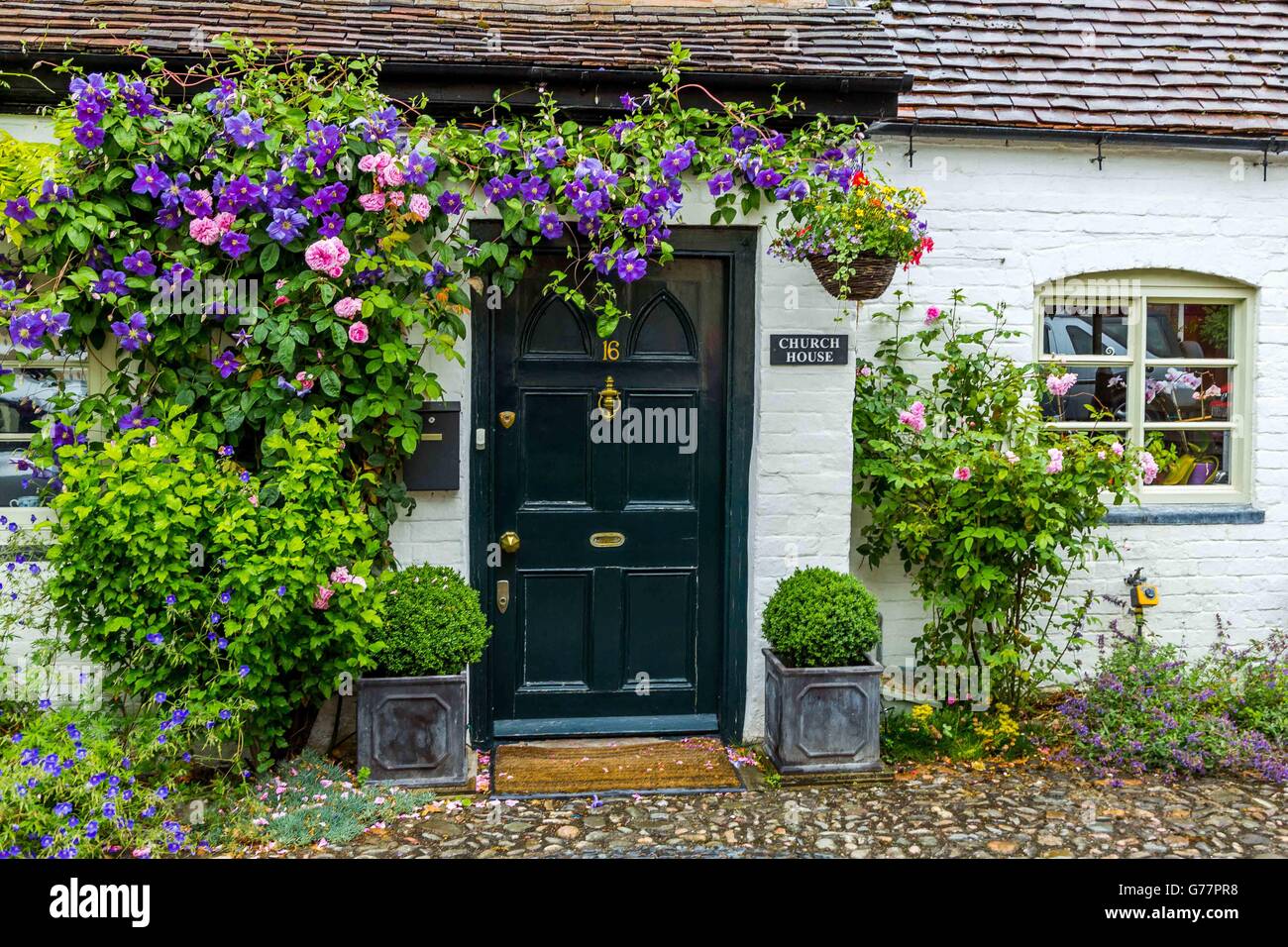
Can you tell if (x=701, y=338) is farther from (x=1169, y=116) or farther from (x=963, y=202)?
(x=1169, y=116)

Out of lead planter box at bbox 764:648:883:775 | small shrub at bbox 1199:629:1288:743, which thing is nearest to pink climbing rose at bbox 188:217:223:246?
lead planter box at bbox 764:648:883:775

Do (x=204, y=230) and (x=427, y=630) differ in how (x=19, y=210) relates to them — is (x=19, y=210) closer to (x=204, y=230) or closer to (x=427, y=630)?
(x=204, y=230)

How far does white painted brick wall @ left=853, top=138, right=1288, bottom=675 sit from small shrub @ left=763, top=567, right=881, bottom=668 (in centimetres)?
86

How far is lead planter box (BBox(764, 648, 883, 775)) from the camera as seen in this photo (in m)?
5.18

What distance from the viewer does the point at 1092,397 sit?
6527mm

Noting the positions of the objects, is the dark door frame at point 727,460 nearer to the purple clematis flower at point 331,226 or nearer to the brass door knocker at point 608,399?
the brass door knocker at point 608,399

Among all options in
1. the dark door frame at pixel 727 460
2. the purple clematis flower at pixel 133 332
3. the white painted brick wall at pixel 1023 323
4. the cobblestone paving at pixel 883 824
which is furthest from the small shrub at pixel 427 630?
the purple clematis flower at pixel 133 332

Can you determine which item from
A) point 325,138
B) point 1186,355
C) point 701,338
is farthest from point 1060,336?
point 325,138

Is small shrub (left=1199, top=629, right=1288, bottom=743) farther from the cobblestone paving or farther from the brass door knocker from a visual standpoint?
the brass door knocker

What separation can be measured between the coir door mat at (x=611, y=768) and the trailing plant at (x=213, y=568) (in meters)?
0.98

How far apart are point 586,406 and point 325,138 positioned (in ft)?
5.79

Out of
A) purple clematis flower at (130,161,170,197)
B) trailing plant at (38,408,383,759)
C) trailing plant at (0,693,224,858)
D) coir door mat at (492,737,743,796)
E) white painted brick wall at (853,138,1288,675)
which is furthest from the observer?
white painted brick wall at (853,138,1288,675)

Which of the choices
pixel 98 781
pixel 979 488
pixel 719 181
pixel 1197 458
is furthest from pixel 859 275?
pixel 98 781

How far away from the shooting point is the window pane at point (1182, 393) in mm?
6633
